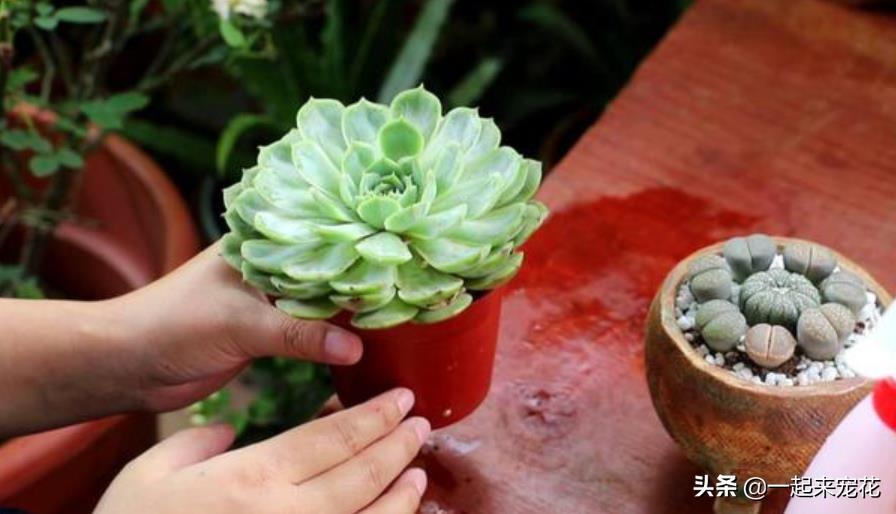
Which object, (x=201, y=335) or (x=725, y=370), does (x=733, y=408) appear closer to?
(x=725, y=370)

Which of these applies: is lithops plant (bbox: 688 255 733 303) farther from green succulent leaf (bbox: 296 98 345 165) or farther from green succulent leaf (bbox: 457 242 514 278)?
green succulent leaf (bbox: 296 98 345 165)

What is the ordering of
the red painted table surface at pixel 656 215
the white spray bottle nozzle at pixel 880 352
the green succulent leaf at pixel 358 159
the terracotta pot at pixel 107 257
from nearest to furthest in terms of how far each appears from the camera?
the white spray bottle nozzle at pixel 880 352 → the green succulent leaf at pixel 358 159 → the red painted table surface at pixel 656 215 → the terracotta pot at pixel 107 257

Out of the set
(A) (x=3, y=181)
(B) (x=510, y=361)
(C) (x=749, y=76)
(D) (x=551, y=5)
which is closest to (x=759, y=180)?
(C) (x=749, y=76)

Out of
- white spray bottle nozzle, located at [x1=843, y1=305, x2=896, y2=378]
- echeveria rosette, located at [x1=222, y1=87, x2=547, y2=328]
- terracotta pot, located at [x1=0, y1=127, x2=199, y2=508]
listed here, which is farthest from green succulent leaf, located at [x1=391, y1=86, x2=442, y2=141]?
terracotta pot, located at [x1=0, y1=127, x2=199, y2=508]

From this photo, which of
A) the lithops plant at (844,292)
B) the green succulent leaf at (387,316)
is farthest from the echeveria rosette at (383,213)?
the lithops plant at (844,292)

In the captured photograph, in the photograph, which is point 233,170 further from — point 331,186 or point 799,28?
point 331,186

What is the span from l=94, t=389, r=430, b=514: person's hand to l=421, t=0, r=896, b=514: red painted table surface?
9 cm

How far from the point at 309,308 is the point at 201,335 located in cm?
14

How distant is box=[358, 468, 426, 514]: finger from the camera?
84 cm

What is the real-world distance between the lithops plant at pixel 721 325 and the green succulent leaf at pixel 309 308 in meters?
0.24

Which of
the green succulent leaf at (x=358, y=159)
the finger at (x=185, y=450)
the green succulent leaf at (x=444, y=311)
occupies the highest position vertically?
the green succulent leaf at (x=358, y=159)

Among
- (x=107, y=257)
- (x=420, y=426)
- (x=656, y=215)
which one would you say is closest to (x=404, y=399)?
(x=420, y=426)

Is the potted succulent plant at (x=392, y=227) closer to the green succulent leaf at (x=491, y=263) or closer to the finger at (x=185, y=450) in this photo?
the green succulent leaf at (x=491, y=263)

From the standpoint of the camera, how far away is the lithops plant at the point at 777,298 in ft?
2.60
